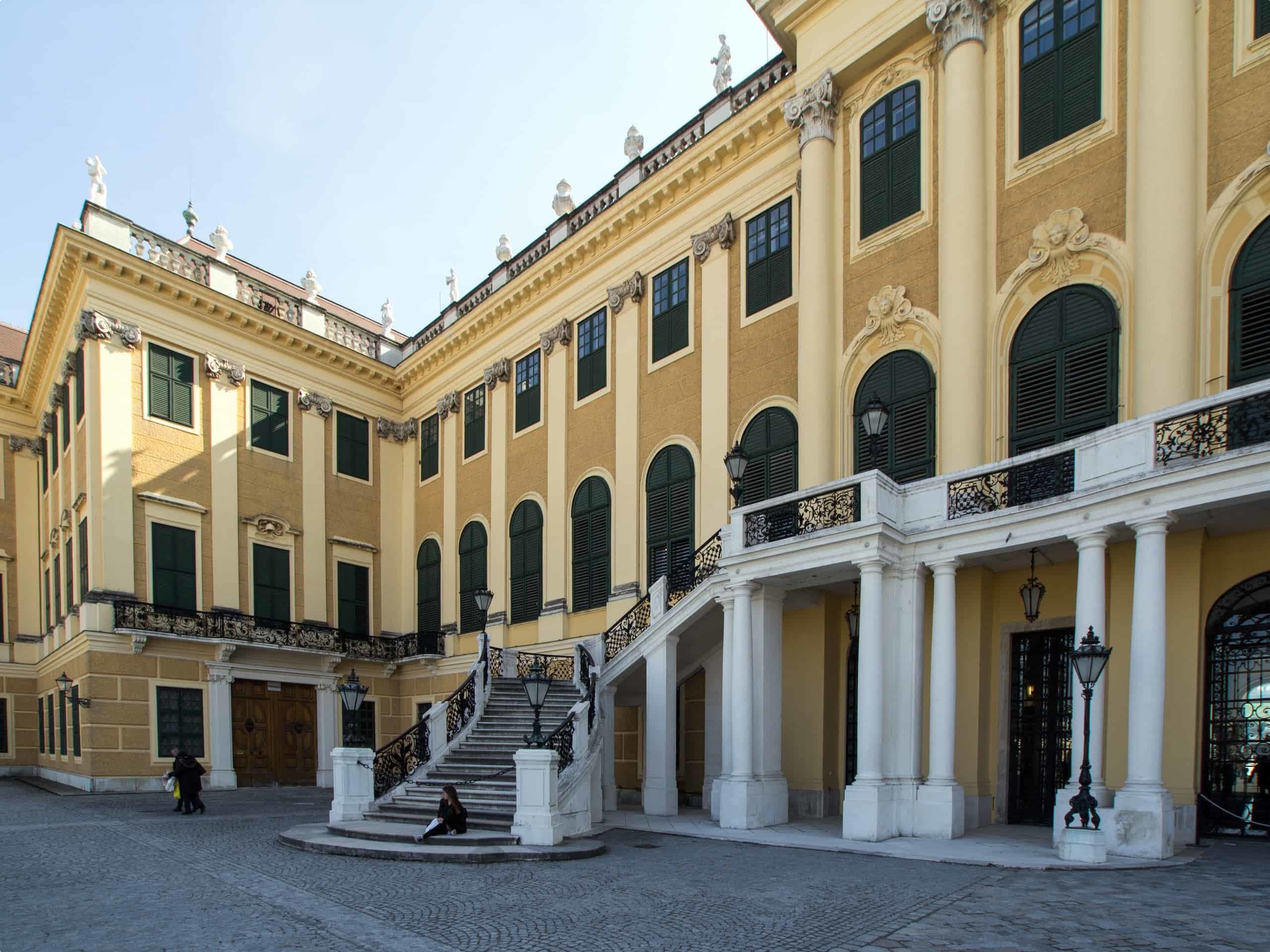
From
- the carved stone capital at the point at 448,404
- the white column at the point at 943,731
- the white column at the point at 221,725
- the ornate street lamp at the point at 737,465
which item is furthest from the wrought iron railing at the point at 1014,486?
the white column at the point at 221,725

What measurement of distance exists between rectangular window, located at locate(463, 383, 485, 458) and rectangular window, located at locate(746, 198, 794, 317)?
1046 centimetres

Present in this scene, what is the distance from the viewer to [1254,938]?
705cm

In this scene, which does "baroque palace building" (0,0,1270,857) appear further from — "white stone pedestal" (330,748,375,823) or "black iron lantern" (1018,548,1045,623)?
"white stone pedestal" (330,748,375,823)

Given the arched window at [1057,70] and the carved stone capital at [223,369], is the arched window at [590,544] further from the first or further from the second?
the arched window at [1057,70]

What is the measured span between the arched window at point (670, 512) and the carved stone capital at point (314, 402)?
40.1ft

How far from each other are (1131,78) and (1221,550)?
6942mm

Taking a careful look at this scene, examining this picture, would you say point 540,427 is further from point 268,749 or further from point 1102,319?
point 1102,319

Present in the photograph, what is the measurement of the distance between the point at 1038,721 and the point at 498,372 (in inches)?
669

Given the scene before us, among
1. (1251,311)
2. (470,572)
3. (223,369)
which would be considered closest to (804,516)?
(1251,311)

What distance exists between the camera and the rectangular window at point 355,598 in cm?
2762

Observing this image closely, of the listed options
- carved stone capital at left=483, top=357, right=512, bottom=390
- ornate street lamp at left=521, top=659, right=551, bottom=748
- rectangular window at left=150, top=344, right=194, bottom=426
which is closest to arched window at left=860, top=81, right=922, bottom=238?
ornate street lamp at left=521, top=659, right=551, bottom=748

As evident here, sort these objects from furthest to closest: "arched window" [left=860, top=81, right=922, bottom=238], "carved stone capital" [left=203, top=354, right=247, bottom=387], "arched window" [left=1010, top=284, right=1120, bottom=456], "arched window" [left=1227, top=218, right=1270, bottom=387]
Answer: "carved stone capital" [left=203, top=354, right=247, bottom=387] < "arched window" [left=860, top=81, right=922, bottom=238] < "arched window" [left=1010, top=284, right=1120, bottom=456] < "arched window" [left=1227, top=218, right=1270, bottom=387]

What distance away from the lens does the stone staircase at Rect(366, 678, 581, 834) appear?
14258mm

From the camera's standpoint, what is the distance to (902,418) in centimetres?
1571
